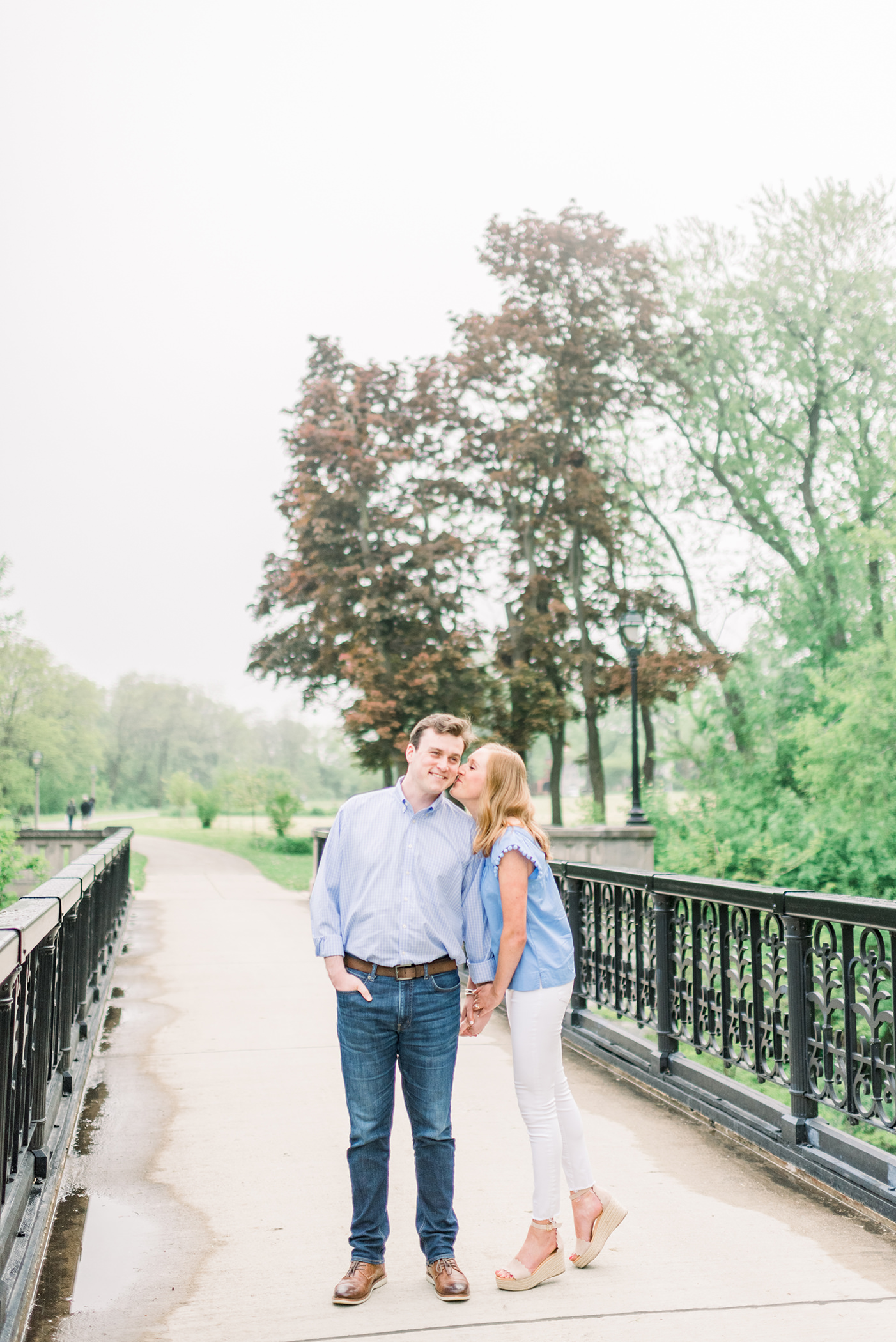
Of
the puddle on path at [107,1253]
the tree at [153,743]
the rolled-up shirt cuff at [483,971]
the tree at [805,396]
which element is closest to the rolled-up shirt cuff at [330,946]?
the rolled-up shirt cuff at [483,971]

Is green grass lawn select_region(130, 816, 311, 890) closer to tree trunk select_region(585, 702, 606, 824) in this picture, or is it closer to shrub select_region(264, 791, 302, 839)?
shrub select_region(264, 791, 302, 839)

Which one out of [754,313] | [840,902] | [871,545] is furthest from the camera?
[754,313]

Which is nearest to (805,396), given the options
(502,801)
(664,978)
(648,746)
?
(648,746)

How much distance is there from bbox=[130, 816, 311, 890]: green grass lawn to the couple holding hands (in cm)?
2088

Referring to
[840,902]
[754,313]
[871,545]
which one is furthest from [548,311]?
[840,902]

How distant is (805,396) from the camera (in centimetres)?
2570

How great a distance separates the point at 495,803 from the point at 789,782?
20.8 meters

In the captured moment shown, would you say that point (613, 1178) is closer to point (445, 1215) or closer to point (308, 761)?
point (445, 1215)

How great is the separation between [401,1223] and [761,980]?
1.96m

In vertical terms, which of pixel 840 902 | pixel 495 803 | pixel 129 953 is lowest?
pixel 129 953

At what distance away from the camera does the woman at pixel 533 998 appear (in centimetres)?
358

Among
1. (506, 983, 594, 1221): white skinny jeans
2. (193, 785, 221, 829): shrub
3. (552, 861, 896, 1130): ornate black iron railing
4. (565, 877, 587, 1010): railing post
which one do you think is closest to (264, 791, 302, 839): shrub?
(193, 785, 221, 829): shrub

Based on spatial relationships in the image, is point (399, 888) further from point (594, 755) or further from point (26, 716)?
point (26, 716)

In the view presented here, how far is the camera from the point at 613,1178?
4656 mm
